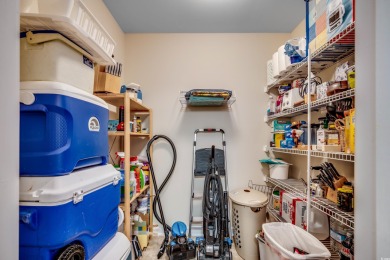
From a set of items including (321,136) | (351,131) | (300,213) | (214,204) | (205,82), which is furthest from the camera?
(205,82)

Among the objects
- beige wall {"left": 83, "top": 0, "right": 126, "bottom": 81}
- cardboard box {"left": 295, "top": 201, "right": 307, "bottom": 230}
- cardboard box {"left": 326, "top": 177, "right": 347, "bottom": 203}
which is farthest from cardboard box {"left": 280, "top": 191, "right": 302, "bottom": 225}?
beige wall {"left": 83, "top": 0, "right": 126, "bottom": 81}

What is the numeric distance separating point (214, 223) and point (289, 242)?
2.40 ft

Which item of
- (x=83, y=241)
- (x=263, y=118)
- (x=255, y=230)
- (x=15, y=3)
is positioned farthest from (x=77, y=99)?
(x=263, y=118)

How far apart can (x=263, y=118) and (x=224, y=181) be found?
3.06 ft

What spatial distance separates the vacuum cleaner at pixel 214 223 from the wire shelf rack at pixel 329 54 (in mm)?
1207

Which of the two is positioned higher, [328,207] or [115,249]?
[328,207]

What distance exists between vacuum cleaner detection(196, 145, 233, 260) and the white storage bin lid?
0.48ft

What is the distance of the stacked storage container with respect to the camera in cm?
73

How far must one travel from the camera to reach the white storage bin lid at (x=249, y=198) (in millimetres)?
1889

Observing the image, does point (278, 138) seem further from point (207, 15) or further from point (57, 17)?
point (57, 17)

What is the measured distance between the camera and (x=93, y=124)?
1.00 m

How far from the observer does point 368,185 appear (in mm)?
656

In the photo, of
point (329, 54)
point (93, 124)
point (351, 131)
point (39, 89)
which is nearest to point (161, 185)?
point (93, 124)

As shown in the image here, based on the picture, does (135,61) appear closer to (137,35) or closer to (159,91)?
(137,35)
